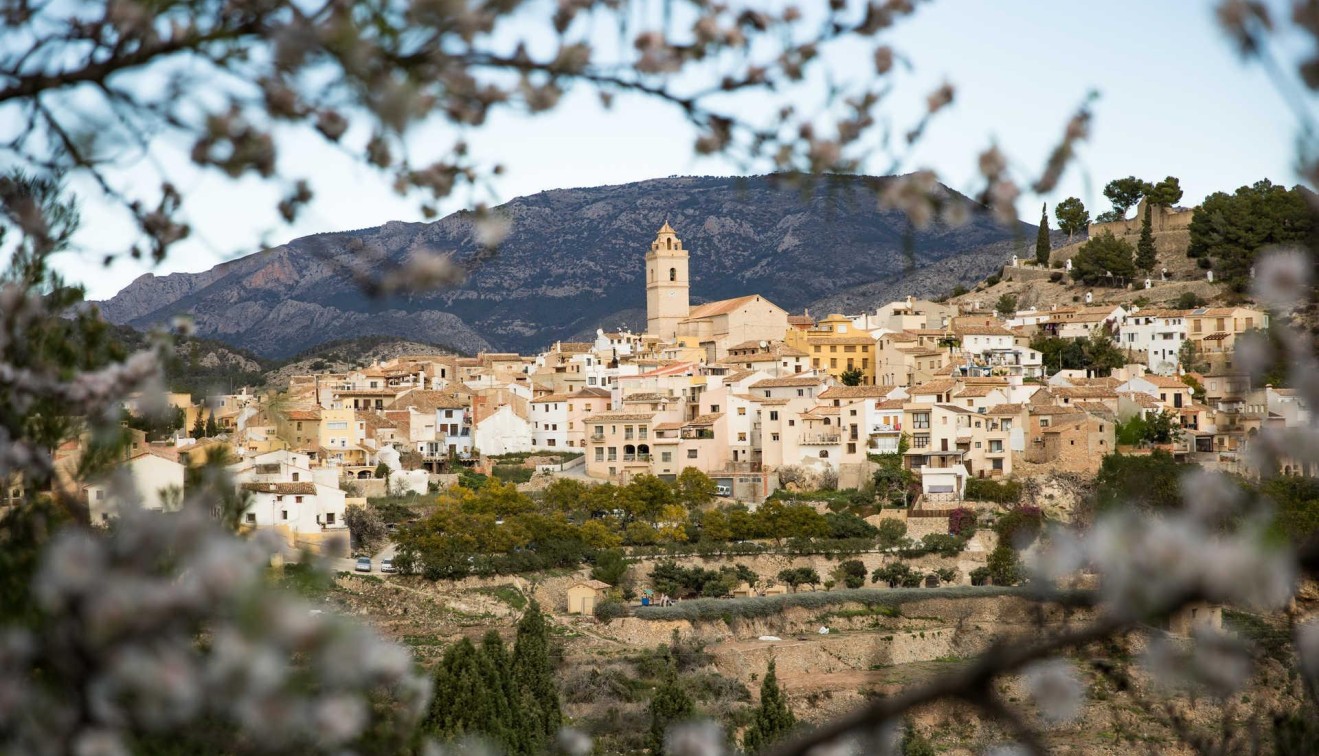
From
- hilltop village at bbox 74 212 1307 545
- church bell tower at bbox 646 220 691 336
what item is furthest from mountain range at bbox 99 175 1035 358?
hilltop village at bbox 74 212 1307 545

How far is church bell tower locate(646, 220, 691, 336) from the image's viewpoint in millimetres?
63781

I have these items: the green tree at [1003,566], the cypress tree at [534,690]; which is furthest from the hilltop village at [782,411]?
the cypress tree at [534,690]

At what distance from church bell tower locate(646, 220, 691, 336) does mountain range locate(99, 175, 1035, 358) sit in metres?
38.0

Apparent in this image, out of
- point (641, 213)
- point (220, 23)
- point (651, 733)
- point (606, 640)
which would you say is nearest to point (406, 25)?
point (220, 23)

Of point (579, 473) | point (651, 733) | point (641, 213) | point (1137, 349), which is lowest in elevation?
point (651, 733)

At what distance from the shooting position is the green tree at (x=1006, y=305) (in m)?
63.5

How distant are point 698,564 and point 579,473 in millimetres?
8738

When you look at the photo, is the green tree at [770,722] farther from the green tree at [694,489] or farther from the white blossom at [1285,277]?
the green tree at [694,489]

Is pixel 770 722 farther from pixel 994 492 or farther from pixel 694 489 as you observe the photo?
pixel 994 492

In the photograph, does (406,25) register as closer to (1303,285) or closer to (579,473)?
(1303,285)

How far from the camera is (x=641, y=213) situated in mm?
151500

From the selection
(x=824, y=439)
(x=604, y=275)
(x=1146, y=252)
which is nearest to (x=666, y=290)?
(x=1146, y=252)

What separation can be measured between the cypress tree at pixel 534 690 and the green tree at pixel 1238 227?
110ft

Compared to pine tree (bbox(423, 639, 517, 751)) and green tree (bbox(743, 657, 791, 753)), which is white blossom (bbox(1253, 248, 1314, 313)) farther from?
green tree (bbox(743, 657, 791, 753))
